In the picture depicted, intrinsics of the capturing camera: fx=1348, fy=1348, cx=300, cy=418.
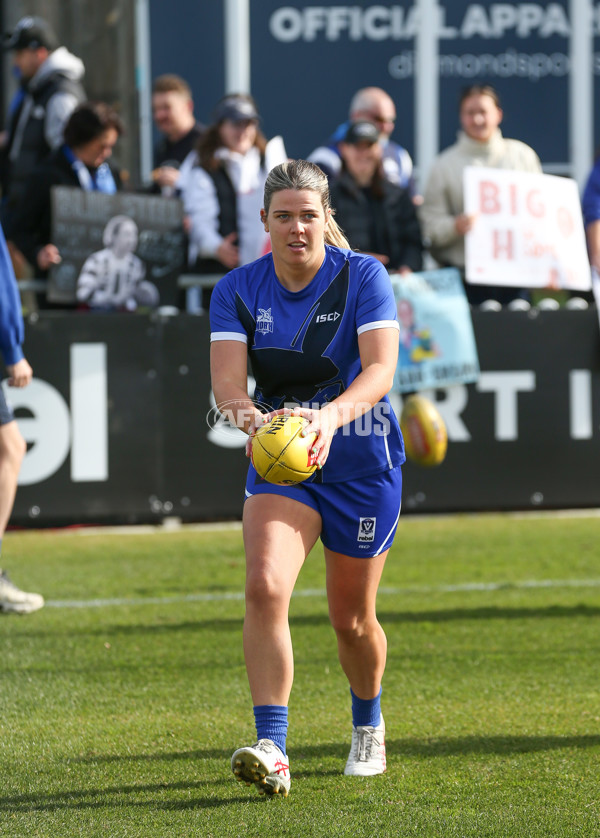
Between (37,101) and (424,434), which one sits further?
(37,101)

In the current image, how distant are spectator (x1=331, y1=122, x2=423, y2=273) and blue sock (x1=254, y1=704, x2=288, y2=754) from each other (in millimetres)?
5386

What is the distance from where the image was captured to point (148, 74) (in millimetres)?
15211

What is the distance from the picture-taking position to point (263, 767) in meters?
4.21

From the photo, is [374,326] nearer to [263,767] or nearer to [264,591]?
[264,591]

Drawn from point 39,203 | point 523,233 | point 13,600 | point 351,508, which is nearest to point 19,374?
point 13,600

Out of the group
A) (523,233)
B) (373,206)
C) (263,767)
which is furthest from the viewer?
(523,233)

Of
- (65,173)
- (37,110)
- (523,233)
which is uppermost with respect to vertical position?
(37,110)

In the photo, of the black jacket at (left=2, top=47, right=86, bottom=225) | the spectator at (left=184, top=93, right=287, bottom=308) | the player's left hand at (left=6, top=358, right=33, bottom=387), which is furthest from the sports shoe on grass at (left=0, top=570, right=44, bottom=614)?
the black jacket at (left=2, top=47, right=86, bottom=225)

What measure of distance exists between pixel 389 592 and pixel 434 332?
2527mm

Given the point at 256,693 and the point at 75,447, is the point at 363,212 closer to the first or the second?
the point at 75,447

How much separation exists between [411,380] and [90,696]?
15.0 feet

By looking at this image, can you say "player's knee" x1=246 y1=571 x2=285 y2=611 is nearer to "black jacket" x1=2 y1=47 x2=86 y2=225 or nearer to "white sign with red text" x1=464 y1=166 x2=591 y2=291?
"white sign with red text" x1=464 y1=166 x2=591 y2=291

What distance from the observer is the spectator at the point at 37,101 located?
404 inches

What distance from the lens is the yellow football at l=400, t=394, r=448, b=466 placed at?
8984mm
